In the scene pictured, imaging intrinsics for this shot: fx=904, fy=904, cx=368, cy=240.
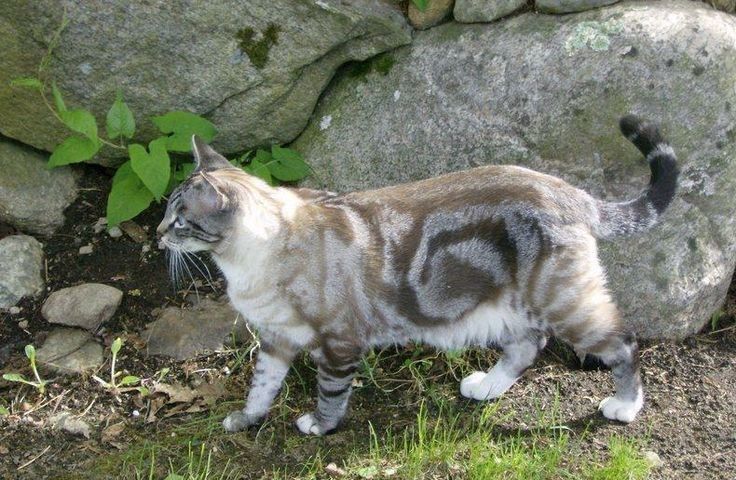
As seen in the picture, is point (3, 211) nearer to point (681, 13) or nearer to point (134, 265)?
point (134, 265)

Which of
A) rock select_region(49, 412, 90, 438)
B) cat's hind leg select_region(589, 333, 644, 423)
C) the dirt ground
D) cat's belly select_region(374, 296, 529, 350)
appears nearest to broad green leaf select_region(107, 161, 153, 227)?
the dirt ground

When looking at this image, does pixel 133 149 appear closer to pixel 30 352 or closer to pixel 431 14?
pixel 30 352

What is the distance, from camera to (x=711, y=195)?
14.4 feet

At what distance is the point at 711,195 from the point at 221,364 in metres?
2.53

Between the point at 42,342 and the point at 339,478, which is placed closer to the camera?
the point at 339,478

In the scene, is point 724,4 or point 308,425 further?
point 724,4

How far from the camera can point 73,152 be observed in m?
4.63

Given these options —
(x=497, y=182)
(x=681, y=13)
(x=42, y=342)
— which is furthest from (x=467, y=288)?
(x=42, y=342)

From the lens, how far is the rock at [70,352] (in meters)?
4.45

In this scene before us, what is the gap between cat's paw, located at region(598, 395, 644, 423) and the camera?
407 centimetres

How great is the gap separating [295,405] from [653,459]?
1.62 metres

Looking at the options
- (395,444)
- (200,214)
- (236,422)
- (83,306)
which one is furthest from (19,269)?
(395,444)

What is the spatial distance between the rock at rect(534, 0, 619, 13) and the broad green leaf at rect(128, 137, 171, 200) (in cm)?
205

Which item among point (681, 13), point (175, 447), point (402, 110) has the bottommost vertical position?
point (175, 447)
